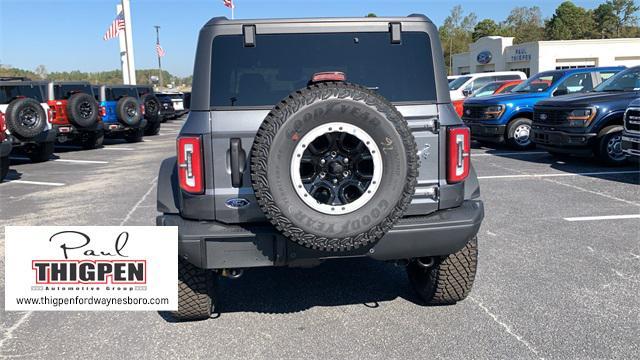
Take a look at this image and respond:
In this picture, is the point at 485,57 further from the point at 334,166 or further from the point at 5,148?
the point at 334,166

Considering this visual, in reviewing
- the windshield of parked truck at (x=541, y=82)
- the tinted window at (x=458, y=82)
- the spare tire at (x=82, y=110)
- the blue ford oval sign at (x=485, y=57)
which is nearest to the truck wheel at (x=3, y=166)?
the spare tire at (x=82, y=110)

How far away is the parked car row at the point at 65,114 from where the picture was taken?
35.4 feet

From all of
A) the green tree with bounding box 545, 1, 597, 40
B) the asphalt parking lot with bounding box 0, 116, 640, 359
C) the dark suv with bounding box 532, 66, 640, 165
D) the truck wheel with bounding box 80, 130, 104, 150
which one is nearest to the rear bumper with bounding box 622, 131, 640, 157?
the dark suv with bounding box 532, 66, 640, 165

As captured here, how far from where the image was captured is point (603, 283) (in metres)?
4.16

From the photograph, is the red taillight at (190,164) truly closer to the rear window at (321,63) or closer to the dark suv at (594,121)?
the rear window at (321,63)

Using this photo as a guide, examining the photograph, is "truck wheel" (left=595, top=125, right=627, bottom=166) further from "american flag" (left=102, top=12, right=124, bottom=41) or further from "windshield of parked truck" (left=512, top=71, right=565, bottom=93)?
"american flag" (left=102, top=12, right=124, bottom=41)

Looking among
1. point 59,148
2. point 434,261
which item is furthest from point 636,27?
point 434,261

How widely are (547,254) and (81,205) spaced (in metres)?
5.98

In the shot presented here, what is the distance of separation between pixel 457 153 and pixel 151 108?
54.6ft

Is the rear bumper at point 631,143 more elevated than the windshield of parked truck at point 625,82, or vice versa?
the windshield of parked truck at point 625,82

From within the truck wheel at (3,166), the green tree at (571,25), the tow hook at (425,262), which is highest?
the green tree at (571,25)

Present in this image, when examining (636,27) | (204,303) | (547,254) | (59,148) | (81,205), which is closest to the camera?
(204,303)

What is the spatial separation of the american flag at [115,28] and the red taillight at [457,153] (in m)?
25.3

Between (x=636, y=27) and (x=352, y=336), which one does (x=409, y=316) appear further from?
(x=636, y=27)
